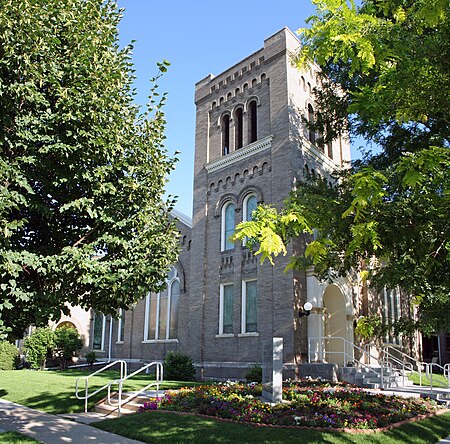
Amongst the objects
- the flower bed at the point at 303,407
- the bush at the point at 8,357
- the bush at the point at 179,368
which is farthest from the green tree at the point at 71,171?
the bush at the point at 8,357

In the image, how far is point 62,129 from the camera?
7438 mm

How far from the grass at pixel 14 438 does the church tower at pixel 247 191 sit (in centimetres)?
1098

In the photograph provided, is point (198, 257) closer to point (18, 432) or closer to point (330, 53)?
point (18, 432)

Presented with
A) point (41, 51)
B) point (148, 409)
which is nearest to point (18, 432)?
point (148, 409)

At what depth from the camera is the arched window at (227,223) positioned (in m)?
22.6

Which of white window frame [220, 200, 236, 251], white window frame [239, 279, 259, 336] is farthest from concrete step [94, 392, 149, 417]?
white window frame [220, 200, 236, 251]

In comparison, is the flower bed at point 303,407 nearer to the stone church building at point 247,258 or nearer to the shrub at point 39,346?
the stone church building at point 247,258

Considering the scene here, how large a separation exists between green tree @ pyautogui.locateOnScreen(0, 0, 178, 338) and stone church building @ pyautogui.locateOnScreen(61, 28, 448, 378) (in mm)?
11756

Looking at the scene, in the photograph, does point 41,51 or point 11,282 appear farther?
point 41,51

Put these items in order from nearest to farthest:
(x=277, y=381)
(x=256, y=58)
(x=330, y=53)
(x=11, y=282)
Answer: (x=330, y=53), (x=11, y=282), (x=277, y=381), (x=256, y=58)

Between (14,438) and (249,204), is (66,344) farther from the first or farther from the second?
(14,438)

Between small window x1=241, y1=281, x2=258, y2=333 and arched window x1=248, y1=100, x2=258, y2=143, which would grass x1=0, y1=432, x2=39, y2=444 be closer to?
small window x1=241, y1=281, x2=258, y2=333

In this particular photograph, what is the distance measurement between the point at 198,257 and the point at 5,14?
57.6 ft

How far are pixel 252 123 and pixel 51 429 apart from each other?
669 inches
